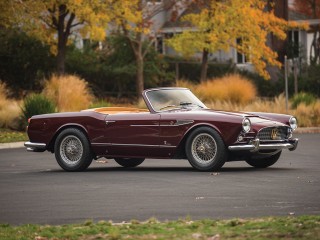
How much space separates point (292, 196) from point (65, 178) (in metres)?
4.70

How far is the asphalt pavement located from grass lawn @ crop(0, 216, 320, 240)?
78 cm

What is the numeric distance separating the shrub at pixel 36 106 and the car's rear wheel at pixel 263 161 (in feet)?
39.3

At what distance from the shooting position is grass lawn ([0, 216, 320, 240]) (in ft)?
30.2

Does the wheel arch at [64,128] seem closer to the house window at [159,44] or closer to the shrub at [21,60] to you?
the shrub at [21,60]

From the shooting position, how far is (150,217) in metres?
11.1

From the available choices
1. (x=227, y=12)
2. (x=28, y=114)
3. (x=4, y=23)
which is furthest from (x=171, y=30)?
(x=28, y=114)

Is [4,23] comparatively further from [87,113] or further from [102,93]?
[87,113]

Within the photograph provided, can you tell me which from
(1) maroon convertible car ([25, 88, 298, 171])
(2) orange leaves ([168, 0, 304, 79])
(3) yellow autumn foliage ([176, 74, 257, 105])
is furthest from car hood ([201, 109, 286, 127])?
(2) orange leaves ([168, 0, 304, 79])

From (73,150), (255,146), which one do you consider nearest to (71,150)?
(73,150)

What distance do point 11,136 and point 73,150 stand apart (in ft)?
33.6

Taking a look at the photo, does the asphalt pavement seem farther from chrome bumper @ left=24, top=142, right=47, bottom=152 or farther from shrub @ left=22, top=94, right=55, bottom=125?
shrub @ left=22, top=94, right=55, bottom=125

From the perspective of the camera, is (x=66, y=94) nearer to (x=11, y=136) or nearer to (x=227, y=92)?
(x=11, y=136)

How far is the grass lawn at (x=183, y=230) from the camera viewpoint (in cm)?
921

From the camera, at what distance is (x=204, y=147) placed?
16.4m
